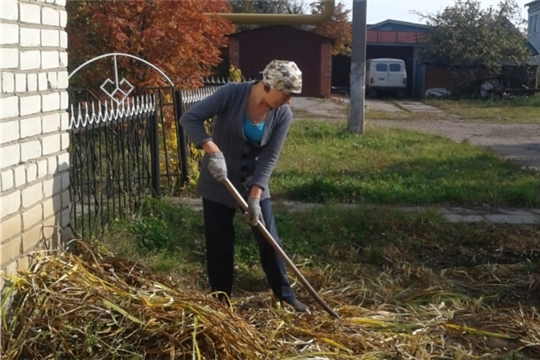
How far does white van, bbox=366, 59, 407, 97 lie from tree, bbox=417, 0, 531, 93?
1795 mm

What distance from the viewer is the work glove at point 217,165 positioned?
453 centimetres

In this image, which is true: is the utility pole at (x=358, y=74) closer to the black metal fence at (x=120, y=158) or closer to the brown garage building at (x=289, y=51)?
the black metal fence at (x=120, y=158)

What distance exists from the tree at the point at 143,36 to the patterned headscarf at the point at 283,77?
20.3 ft

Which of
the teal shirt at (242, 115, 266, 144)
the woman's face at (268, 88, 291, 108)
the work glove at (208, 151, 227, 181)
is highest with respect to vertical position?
the woman's face at (268, 88, 291, 108)

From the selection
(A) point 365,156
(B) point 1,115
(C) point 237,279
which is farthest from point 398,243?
(A) point 365,156

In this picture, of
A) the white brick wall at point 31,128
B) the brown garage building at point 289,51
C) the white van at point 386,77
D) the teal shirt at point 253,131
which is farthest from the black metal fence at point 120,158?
the white van at point 386,77

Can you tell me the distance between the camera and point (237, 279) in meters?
5.98

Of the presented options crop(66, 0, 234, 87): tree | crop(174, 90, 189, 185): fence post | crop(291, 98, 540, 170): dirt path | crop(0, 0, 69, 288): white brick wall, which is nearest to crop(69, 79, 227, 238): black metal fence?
crop(174, 90, 189, 185): fence post

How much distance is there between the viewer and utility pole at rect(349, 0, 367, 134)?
1575 centimetres

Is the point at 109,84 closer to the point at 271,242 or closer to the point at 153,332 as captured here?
the point at 271,242

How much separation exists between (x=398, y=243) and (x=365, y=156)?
5.63m

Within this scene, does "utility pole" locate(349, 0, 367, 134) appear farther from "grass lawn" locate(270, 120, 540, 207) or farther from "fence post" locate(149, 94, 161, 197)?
"fence post" locate(149, 94, 161, 197)

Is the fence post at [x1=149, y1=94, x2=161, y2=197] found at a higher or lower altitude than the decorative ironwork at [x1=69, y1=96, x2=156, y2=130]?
lower

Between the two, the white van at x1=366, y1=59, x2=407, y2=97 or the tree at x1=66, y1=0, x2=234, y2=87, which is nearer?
the tree at x1=66, y1=0, x2=234, y2=87
